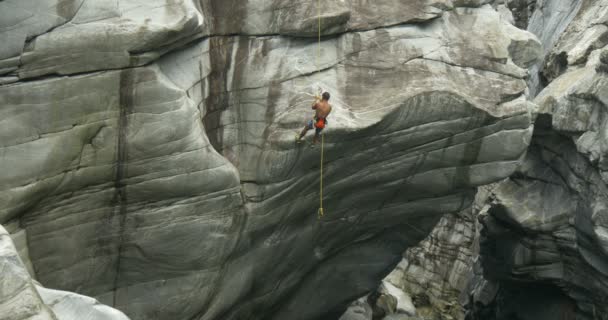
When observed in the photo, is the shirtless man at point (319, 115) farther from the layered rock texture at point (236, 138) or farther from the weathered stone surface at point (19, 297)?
the weathered stone surface at point (19, 297)

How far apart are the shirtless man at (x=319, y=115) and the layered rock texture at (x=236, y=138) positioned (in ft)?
1.37

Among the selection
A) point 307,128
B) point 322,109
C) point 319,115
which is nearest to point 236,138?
point 307,128

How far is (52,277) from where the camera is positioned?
17.0 m

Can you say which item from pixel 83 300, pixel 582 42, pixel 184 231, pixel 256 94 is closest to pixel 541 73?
pixel 582 42

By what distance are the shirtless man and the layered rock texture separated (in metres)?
0.42

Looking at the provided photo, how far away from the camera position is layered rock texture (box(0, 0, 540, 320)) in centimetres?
1572

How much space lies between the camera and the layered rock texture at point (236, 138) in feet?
51.6

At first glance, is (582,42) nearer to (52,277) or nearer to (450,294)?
(450,294)

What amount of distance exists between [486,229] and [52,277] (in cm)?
1463

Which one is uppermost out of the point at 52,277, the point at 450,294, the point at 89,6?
the point at 89,6

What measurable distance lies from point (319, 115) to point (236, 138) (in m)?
2.13

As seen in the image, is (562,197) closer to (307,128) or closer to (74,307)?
(307,128)

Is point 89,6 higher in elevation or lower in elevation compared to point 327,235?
higher

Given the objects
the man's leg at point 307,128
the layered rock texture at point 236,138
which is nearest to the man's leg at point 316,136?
the man's leg at point 307,128
